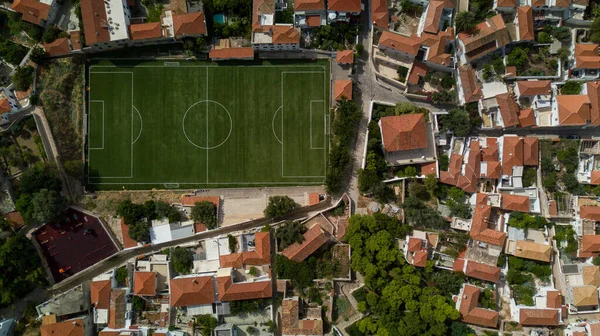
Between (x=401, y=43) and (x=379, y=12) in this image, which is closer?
(x=401, y=43)

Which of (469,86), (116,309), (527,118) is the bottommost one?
(116,309)

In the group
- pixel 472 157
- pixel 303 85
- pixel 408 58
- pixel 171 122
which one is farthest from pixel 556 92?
pixel 171 122

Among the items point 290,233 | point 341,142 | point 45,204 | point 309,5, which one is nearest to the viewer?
point 45,204

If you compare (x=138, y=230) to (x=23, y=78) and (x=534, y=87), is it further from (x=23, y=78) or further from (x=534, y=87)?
(x=534, y=87)

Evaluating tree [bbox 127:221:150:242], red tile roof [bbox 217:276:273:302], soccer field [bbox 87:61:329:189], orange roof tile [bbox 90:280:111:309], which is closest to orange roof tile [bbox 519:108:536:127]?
soccer field [bbox 87:61:329:189]

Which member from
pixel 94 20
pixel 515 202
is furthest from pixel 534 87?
pixel 94 20

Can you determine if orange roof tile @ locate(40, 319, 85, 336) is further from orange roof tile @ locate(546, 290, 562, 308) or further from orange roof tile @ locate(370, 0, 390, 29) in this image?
orange roof tile @ locate(546, 290, 562, 308)
